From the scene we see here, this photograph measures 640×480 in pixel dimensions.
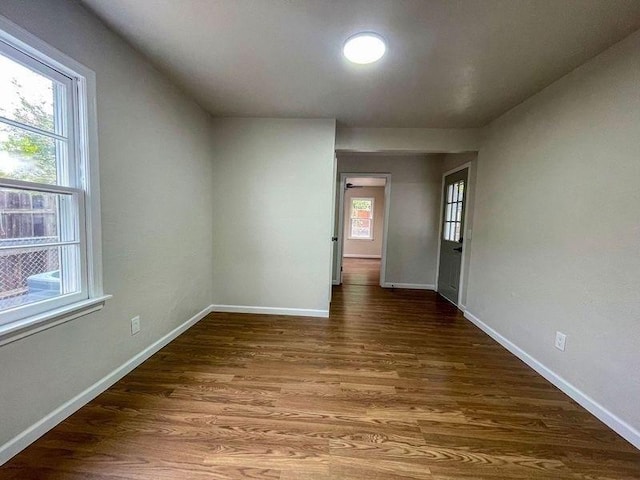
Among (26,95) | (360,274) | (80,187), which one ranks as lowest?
(360,274)

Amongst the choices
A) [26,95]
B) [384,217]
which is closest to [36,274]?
[26,95]

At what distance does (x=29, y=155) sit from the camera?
4.46ft

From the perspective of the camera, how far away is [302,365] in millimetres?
2191

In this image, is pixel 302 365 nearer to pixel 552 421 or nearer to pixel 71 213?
pixel 552 421

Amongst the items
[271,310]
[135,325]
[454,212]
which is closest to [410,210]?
[454,212]

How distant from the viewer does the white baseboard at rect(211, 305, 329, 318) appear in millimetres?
3295

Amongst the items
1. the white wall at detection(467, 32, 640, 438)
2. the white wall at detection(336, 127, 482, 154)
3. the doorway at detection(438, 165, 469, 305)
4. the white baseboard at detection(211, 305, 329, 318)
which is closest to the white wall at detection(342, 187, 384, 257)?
the doorway at detection(438, 165, 469, 305)

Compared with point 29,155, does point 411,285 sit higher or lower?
lower

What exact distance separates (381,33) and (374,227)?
24.5 ft

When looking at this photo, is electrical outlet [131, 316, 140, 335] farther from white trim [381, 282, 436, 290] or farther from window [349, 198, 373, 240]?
window [349, 198, 373, 240]

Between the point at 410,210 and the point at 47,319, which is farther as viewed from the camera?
the point at 410,210

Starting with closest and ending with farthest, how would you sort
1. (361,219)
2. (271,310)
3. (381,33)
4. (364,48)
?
(381,33) → (364,48) → (271,310) → (361,219)

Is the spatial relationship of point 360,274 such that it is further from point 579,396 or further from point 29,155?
point 29,155

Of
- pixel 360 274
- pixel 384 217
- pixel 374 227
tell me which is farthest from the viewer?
pixel 374 227
